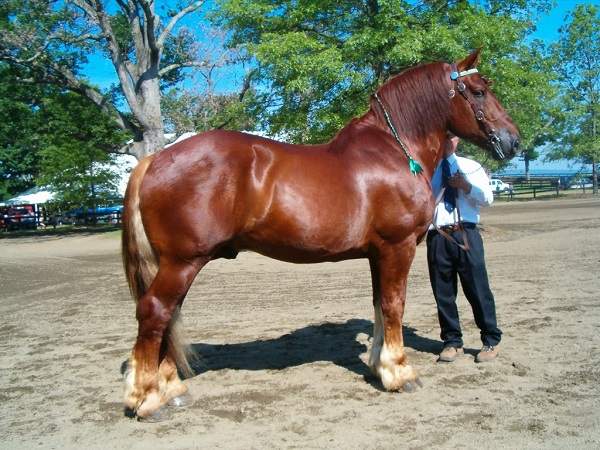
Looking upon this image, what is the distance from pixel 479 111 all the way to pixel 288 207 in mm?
1819

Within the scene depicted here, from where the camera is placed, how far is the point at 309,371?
14.0 ft

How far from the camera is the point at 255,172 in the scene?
3494mm

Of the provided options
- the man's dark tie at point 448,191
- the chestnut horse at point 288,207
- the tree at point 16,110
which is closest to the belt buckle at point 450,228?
the man's dark tie at point 448,191

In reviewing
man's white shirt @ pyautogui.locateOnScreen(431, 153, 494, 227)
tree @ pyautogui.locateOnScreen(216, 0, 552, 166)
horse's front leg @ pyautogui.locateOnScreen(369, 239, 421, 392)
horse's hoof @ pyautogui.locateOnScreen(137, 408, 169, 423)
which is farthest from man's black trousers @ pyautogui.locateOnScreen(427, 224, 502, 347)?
tree @ pyautogui.locateOnScreen(216, 0, 552, 166)

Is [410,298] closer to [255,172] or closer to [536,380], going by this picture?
[536,380]

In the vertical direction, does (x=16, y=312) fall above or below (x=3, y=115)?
below

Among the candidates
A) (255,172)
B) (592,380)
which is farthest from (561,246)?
(255,172)

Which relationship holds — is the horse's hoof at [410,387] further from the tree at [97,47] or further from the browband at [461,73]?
the tree at [97,47]

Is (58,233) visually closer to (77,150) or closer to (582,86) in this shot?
(77,150)

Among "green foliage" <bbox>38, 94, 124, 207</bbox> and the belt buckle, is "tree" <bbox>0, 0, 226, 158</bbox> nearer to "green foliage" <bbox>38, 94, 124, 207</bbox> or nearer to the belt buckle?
"green foliage" <bbox>38, 94, 124, 207</bbox>

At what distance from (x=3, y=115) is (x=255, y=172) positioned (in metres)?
23.1

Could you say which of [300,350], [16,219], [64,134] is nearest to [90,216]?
[16,219]

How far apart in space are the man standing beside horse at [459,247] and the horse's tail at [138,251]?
239 centimetres

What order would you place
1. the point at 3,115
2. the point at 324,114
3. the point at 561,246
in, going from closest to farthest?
the point at 561,246, the point at 324,114, the point at 3,115
